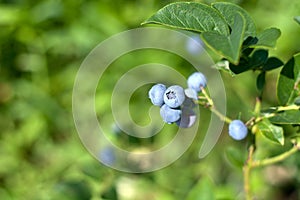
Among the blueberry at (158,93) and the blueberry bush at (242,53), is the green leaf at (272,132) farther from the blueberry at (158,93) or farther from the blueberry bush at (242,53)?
the blueberry at (158,93)

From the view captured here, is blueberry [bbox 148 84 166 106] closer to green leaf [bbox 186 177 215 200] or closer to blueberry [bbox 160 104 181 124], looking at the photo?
blueberry [bbox 160 104 181 124]

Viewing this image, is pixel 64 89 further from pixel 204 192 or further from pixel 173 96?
pixel 173 96

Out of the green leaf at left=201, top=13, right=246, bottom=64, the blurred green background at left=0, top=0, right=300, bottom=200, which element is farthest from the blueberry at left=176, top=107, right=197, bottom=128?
the blurred green background at left=0, top=0, right=300, bottom=200

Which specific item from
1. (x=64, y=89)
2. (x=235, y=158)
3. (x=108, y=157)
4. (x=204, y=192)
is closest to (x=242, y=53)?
(x=235, y=158)

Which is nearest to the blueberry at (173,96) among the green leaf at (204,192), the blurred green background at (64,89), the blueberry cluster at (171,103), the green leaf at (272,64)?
the blueberry cluster at (171,103)

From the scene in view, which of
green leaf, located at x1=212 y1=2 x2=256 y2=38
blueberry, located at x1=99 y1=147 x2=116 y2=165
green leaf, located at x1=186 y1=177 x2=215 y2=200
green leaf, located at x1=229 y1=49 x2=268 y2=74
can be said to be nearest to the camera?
green leaf, located at x1=212 y1=2 x2=256 y2=38

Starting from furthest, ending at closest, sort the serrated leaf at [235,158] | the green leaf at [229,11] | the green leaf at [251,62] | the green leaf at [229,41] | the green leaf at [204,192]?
1. the green leaf at [204,192]
2. the serrated leaf at [235,158]
3. the green leaf at [251,62]
4. the green leaf at [229,11]
5. the green leaf at [229,41]

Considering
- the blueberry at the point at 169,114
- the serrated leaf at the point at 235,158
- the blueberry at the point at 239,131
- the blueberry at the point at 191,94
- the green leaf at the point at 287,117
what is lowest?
the serrated leaf at the point at 235,158
